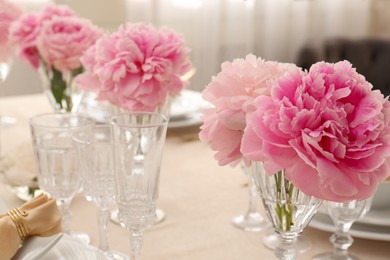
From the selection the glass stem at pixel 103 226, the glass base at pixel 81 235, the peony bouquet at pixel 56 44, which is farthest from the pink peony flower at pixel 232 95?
the peony bouquet at pixel 56 44

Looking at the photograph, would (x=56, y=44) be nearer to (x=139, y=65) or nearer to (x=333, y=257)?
(x=139, y=65)

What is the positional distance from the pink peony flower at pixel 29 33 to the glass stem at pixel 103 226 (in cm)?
71

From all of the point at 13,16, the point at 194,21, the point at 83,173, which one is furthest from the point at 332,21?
the point at 83,173

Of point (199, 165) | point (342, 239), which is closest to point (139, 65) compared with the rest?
point (199, 165)

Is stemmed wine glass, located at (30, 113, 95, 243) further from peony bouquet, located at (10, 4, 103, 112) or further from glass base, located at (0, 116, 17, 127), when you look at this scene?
glass base, located at (0, 116, 17, 127)

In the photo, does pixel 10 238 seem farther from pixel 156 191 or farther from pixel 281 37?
pixel 281 37

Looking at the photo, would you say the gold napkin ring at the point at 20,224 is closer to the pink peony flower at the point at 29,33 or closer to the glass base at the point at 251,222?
the glass base at the point at 251,222

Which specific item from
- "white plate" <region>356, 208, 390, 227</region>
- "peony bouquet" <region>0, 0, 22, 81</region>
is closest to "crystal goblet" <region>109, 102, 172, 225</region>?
"white plate" <region>356, 208, 390, 227</region>

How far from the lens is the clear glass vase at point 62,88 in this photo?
1.58 meters

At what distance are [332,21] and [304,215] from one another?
3.65 m

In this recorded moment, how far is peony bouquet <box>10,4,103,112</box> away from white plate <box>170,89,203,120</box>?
0.98 ft

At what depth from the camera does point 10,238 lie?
872mm

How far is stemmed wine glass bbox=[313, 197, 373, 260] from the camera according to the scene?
97cm

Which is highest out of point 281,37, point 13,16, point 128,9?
point 13,16
